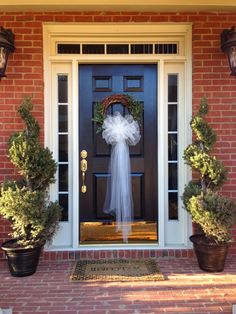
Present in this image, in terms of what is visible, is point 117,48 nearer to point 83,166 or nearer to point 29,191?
point 83,166

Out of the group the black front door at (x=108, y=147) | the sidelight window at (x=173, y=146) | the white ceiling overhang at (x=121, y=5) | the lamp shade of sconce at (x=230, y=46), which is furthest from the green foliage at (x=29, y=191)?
the lamp shade of sconce at (x=230, y=46)

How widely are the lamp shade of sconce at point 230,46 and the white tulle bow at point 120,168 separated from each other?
1.22 m

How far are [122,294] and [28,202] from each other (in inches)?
48.0

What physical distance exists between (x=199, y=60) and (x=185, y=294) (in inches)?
98.8

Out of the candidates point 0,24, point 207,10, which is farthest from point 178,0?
point 0,24

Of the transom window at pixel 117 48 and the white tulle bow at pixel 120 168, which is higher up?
the transom window at pixel 117 48

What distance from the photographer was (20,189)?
377cm

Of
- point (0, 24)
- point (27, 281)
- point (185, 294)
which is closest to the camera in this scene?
point (185, 294)

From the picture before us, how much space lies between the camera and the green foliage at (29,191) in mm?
3629

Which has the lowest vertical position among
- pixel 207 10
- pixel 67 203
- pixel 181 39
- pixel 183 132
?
pixel 67 203

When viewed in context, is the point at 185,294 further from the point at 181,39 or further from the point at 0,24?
the point at 0,24

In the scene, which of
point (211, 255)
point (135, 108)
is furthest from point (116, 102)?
point (211, 255)

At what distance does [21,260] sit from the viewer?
12.3 ft

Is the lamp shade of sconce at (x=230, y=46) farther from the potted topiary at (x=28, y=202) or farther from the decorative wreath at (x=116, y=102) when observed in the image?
the potted topiary at (x=28, y=202)
